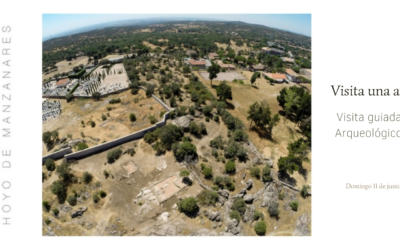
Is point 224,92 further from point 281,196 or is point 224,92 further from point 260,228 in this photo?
point 260,228

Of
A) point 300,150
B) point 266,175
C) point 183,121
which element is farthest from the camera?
point 183,121

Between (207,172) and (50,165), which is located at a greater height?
(50,165)

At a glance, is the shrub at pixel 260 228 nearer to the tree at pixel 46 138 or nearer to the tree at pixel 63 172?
the tree at pixel 63 172

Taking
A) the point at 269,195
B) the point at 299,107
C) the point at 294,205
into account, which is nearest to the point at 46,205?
the point at 269,195

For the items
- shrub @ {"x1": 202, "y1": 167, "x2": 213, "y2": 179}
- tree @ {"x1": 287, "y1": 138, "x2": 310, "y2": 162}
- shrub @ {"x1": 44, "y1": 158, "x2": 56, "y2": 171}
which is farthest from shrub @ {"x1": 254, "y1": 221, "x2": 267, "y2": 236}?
shrub @ {"x1": 44, "y1": 158, "x2": 56, "y2": 171}

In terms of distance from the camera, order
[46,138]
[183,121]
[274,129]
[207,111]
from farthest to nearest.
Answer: [274,129], [207,111], [183,121], [46,138]

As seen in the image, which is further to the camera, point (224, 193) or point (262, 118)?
point (262, 118)

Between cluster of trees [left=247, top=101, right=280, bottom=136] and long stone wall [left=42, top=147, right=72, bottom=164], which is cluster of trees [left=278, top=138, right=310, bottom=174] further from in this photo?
long stone wall [left=42, top=147, right=72, bottom=164]
